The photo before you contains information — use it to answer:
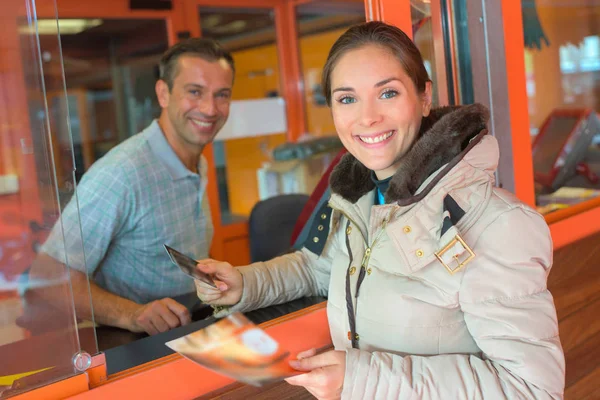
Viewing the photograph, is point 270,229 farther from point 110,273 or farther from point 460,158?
point 460,158

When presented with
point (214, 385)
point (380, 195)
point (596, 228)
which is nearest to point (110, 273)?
point (214, 385)

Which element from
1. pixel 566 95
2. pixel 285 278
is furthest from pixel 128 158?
pixel 566 95

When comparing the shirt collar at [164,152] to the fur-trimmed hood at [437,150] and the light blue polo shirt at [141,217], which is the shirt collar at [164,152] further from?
the fur-trimmed hood at [437,150]

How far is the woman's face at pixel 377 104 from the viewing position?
1409mm

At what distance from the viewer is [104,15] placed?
3959mm

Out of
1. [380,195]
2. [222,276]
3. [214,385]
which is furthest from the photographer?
[222,276]

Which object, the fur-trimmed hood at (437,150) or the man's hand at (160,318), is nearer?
the fur-trimmed hood at (437,150)

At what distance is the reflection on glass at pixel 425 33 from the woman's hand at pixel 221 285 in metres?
0.93

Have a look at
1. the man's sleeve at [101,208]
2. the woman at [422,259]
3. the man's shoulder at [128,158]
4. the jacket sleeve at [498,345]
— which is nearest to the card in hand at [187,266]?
the woman at [422,259]

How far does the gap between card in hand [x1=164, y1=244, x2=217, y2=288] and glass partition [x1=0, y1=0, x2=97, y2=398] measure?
20 cm

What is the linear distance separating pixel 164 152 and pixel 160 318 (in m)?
0.96

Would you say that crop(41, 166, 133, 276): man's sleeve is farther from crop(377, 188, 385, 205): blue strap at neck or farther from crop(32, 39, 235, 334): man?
crop(377, 188, 385, 205): blue strap at neck

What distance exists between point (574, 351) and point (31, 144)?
1.97 m

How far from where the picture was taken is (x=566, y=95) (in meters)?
5.54
